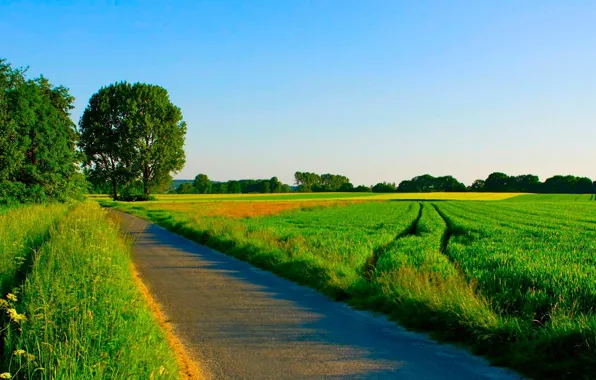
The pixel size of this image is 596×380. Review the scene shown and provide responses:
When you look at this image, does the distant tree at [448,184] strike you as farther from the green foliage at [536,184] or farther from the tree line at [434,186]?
the green foliage at [536,184]

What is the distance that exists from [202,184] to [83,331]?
121 metres

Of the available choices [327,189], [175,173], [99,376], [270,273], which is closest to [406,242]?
[270,273]

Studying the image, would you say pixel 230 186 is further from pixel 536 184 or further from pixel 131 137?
pixel 536 184

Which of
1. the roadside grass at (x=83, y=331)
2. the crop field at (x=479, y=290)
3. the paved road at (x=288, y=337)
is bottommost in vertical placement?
the paved road at (x=288, y=337)

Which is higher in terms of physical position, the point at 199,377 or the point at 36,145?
the point at 36,145

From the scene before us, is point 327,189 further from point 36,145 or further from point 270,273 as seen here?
point 270,273

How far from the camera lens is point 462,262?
11.9 meters

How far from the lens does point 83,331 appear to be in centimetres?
503

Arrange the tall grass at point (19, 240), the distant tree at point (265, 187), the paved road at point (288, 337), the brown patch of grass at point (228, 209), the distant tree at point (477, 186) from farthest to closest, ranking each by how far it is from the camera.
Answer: the distant tree at point (477, 186) < the distant tree at point (265, 187) < the brown patch of grass at point (228, 209) < the tall grass at point (19, 240) < the paved road at point (288, 337)

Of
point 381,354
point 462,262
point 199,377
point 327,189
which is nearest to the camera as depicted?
point 199,377

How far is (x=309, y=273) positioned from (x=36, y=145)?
20.2 metres

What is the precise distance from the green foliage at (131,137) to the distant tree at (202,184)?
59552 mm

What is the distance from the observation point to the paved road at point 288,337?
533cm

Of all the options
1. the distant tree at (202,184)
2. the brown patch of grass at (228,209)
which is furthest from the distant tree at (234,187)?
the brown patch of grass at (228,209)
